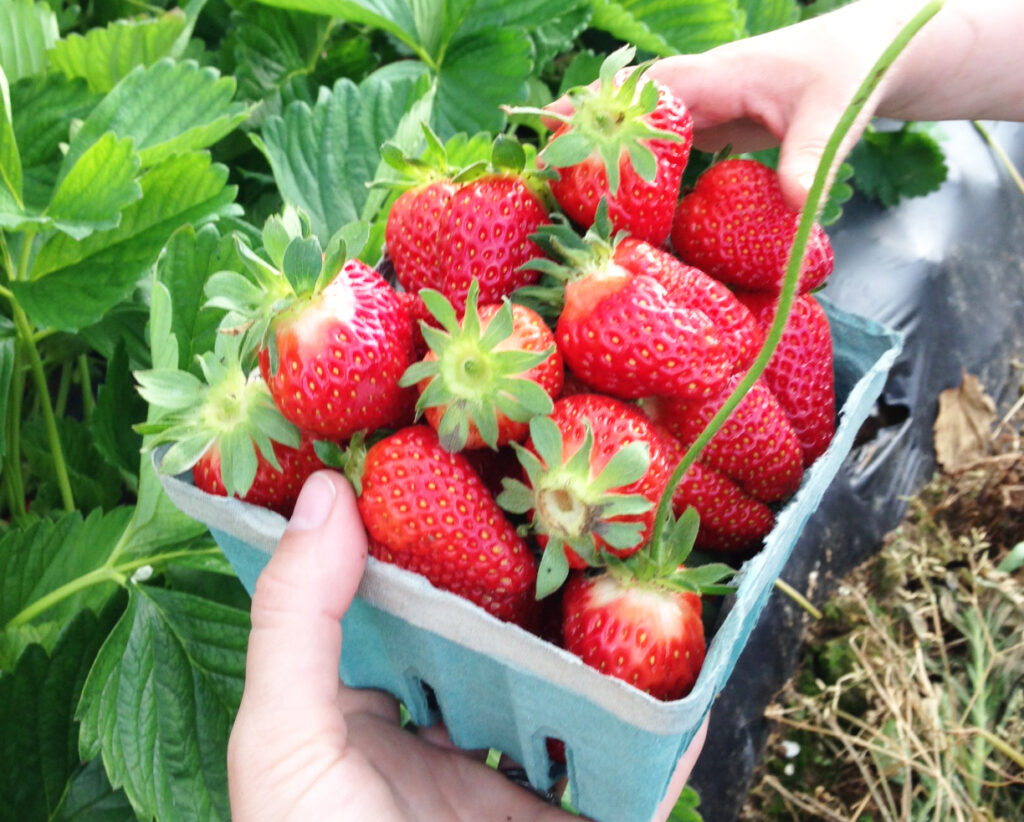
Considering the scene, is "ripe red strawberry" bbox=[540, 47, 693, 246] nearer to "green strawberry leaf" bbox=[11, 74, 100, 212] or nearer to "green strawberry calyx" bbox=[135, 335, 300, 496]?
"green strawberry calyx" bbox=[135, 335, 300, 496]

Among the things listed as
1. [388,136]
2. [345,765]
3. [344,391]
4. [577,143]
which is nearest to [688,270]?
[577,143]

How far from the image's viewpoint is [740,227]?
594 millimetres

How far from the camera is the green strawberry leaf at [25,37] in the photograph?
89 centimetres

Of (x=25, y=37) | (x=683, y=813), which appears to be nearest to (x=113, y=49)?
(x=25, y=37)

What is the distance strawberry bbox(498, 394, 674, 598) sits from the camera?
1.58 ft

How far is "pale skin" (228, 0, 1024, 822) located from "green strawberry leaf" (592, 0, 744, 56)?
223 millimetres

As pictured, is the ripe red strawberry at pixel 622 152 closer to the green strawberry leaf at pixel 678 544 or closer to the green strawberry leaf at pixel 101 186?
the green strawberry leaf at pixel 678 544

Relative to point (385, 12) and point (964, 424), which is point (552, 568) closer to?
point (385, 12)

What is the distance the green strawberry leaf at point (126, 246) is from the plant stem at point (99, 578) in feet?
0.73

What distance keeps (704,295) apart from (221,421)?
307mm

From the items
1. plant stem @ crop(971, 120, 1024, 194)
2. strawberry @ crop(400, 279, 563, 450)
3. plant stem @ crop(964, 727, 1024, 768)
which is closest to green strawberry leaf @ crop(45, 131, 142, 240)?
strawberry @ crop(400, 279, 563, 450)

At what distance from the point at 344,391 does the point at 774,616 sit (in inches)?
38.5

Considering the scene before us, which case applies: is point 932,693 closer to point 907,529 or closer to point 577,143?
point 907,529

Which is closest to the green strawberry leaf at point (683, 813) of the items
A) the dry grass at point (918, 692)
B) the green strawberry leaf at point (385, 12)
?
the dry grass at point (918, 692)
